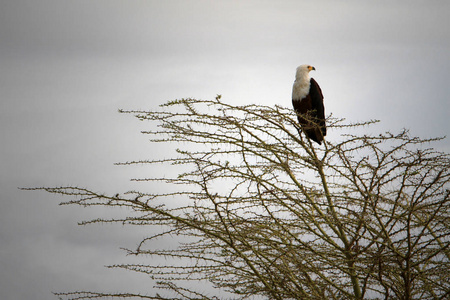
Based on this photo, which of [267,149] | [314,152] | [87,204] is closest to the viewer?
[87,204]

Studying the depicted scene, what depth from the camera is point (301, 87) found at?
6531 millimetres

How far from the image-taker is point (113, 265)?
3.67 meters

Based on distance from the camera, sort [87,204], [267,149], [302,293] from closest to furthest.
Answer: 1. [87,204]
2. [302,293]
3. [267,149]

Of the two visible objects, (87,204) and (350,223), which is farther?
(350,223)

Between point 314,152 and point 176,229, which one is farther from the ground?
point 314,152

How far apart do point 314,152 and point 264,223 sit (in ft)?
2.93

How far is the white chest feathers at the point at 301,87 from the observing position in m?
6.48

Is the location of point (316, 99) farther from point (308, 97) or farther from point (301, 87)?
point (301, 87)

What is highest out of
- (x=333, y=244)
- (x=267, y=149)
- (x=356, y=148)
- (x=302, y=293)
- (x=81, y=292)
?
(x=356, y=148)

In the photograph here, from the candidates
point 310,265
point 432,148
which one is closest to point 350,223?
point 310,265

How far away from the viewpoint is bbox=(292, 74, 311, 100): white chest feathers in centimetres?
648

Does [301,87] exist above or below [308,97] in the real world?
above

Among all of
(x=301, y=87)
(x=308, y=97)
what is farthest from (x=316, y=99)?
(x=301, y=87)

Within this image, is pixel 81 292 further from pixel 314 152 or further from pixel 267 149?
pixel 314 152
